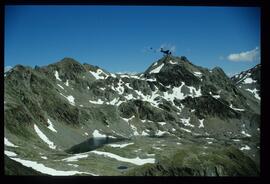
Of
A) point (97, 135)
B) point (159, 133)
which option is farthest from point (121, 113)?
point (97, 135)

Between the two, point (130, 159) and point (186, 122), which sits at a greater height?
point (186, 122)

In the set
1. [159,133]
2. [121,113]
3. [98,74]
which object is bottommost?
[159,133]

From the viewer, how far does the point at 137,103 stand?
13338 cm

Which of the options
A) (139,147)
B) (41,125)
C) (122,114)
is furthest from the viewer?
(122,114)

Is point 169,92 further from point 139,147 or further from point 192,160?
Answer: point 192,160

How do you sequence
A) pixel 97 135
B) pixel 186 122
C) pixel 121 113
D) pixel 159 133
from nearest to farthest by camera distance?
pixel 97 135
pixel 159 133
pixel 121 113
pixel 186 122

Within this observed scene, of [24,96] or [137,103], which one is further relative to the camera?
[137,103]

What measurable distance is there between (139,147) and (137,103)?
64917 millimetres

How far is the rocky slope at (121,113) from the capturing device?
65062 mm

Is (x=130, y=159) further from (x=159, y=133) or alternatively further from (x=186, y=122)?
(x=186, y=122)

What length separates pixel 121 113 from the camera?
12738 cm
